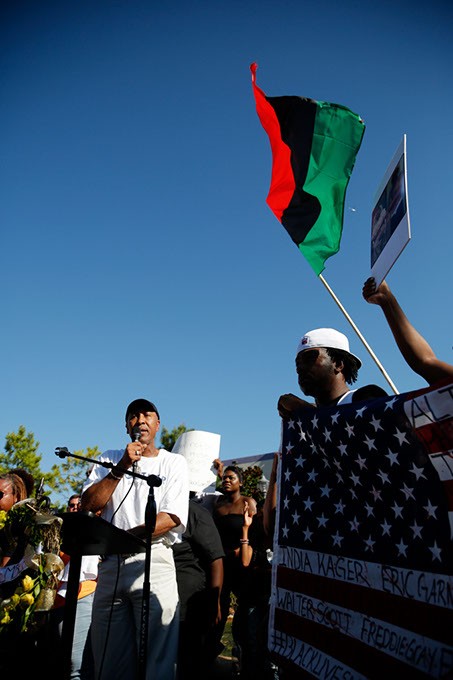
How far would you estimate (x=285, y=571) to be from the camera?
8.71 ft

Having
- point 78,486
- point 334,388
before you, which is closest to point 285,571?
point 334,388

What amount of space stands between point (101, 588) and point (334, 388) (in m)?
2.09

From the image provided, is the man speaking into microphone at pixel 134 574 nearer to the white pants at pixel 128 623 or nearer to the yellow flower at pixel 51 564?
the white pants at pixel 128 623

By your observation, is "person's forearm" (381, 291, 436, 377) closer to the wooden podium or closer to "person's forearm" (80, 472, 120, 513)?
the wooden podium

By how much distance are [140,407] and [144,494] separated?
69 centimetres

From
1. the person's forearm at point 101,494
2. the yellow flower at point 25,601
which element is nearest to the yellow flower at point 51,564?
the yellow flower at point 25,601

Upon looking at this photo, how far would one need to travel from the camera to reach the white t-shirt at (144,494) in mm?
3322

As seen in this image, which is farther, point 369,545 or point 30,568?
point 30,568

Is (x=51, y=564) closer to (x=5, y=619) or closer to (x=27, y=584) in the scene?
(x=27, y=584)

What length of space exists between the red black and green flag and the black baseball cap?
1.96 meters

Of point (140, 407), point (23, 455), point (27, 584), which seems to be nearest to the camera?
point (140, 407)

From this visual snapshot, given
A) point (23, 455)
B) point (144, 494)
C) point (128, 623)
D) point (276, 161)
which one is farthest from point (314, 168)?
point (23, 455)

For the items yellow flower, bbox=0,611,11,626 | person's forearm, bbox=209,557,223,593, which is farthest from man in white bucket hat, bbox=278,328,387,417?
yellow flower, bbox=0,611,11,626

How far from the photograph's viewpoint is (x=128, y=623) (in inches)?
121
